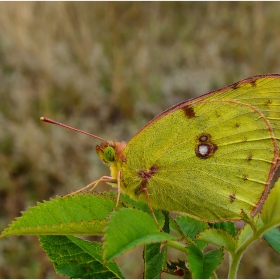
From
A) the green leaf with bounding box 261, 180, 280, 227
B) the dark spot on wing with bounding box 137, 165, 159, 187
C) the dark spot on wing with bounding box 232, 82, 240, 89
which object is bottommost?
the green leaf with bounding box 261, 180, 280, 227

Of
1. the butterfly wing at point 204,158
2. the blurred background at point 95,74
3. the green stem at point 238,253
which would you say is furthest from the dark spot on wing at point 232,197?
the blurred background at point 95,74

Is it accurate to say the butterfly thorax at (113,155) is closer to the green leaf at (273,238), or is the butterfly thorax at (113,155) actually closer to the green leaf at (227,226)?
the green leaf at (227,226)

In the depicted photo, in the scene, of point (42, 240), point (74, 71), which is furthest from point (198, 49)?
point (42, 240)

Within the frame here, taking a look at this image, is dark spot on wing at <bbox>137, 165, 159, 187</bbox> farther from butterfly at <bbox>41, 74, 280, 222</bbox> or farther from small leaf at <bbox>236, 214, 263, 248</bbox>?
small leaf at <bbox>236, 214, 263, 248</bbox>

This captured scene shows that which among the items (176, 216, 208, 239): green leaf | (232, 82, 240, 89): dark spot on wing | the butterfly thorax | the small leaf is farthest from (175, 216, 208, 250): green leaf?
(232, 82, 240, 89): dark spot on wing

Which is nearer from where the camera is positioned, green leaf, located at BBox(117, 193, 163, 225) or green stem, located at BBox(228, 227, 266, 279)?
green stem, located at BBox(228, 227, 266, 279)

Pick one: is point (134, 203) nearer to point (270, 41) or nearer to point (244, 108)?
point (244, 108)

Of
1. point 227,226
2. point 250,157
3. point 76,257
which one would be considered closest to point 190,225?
point 227,226

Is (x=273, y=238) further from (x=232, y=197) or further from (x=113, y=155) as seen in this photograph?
(x=113, y=155)
